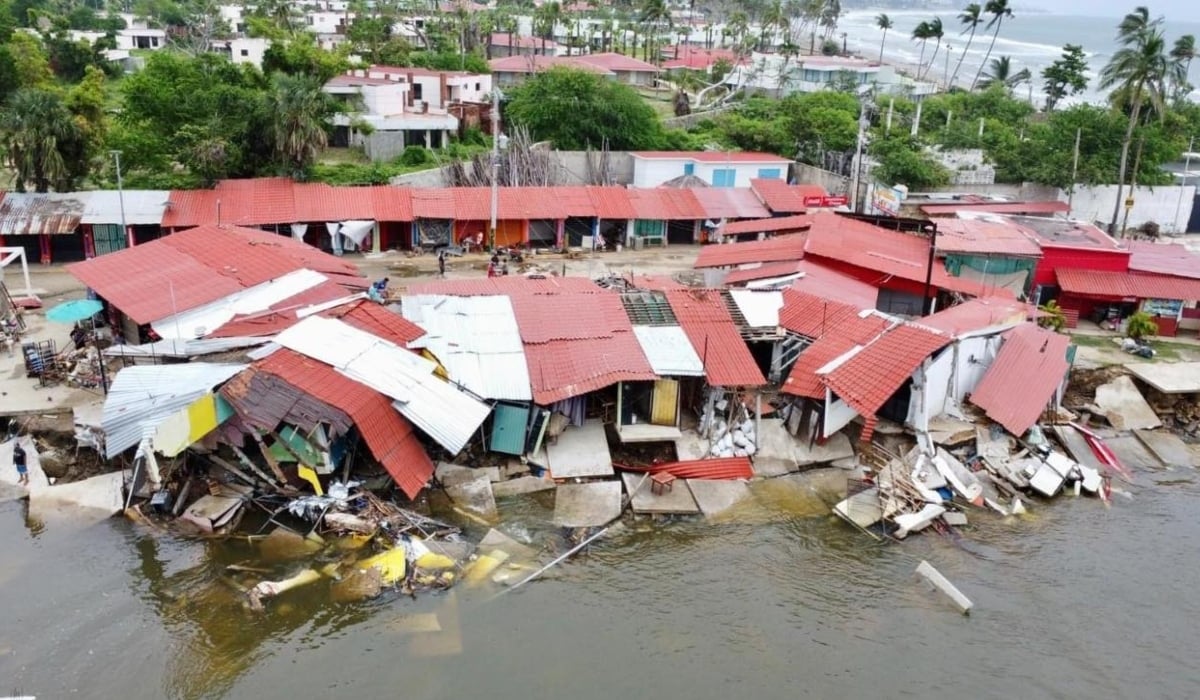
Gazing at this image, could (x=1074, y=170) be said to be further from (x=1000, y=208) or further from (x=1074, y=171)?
(x=1000, y=208)

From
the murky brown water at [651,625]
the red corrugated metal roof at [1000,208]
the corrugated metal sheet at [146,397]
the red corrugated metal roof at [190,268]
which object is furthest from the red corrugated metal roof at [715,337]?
the red corrugated metal roof at [1000,208]

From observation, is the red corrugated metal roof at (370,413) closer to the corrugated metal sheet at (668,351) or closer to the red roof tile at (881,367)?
the corrugated metal sheet at (668,351)

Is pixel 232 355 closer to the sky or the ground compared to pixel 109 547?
closer to the sky

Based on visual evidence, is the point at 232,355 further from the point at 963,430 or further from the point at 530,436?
the point at 963,430

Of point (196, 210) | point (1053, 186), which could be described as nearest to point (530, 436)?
point (196, 210)

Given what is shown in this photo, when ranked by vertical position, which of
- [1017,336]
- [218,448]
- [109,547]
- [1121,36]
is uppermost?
[1121,36]
